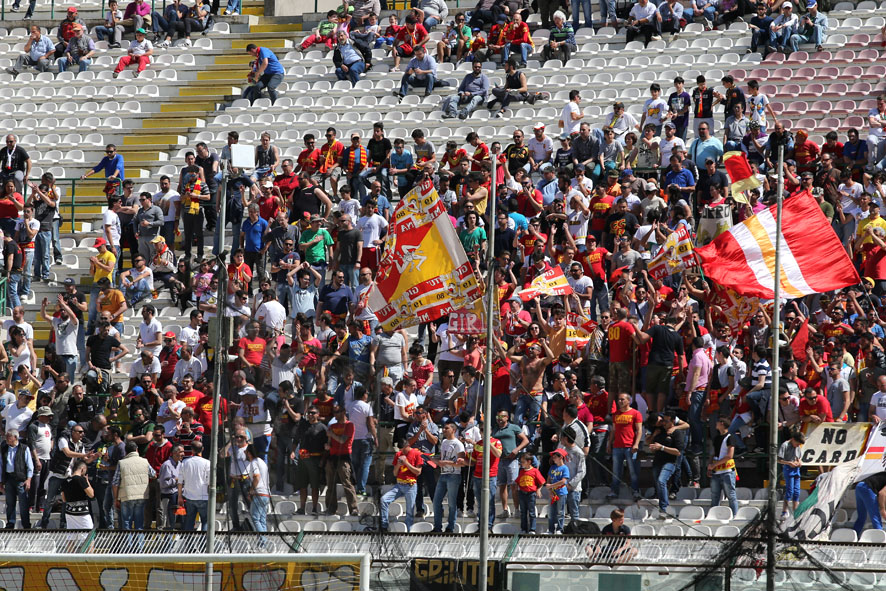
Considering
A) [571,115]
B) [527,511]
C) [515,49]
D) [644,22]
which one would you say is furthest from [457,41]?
[527,511]

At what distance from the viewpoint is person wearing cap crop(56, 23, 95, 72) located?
33.0 meters

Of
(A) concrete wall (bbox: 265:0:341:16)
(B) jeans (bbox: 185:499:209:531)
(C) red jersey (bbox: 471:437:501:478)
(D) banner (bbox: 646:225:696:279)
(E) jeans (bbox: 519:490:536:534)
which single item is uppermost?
(A) concrete wall (bbox: 265:0:341:16)

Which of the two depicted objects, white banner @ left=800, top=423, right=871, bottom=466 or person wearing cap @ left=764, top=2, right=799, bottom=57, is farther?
person wearing cap @ left=764, top=2, right=799, bottom=57

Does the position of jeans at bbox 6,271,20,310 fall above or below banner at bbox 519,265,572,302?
below

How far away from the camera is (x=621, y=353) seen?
19094 mm

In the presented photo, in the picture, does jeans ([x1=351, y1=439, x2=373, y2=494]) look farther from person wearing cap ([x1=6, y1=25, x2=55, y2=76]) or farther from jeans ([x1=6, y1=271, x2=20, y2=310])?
person wearing cap ([x1=6, y1=25, x2=55, y2=76])

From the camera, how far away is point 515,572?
14.2 metres

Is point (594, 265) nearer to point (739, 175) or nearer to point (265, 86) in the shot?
point (739, 175)

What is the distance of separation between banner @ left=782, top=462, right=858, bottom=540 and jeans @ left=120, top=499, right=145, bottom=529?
768 cm

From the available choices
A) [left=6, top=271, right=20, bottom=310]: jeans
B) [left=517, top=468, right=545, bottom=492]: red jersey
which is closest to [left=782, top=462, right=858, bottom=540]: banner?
[left=517, top=468, right=545, bottom=492]: red jersey

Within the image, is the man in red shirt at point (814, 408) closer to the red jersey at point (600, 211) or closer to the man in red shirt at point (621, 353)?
the man in red shirt at point (621, 353)

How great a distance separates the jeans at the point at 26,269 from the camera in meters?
24.6

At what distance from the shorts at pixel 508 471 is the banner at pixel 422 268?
2513 millimetres

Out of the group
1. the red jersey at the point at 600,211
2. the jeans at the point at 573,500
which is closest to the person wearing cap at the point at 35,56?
the red jersey at the point at 600,211
